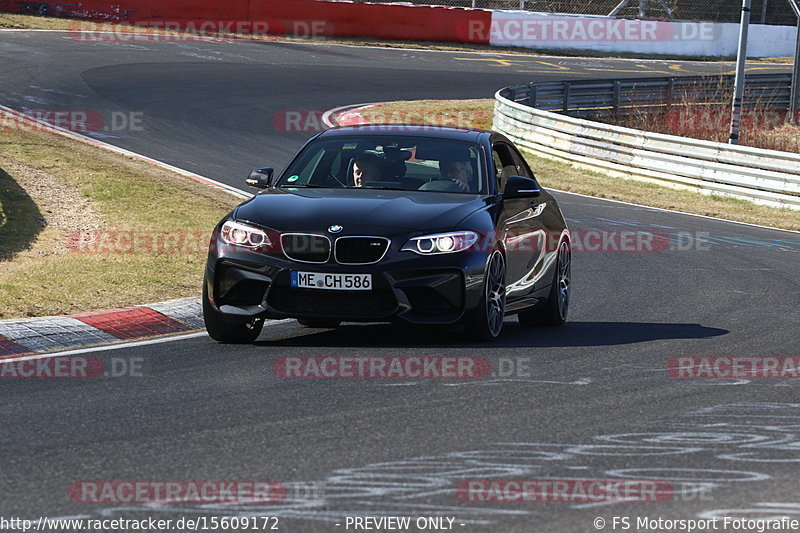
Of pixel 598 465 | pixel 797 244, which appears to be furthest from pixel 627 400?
pixel 797 244

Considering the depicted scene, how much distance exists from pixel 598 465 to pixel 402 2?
1709 inches

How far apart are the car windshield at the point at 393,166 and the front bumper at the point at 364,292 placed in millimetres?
1158

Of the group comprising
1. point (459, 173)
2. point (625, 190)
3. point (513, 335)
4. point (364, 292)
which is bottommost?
point (625, 190)

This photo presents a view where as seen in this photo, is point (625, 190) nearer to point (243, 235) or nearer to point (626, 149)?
point (626, 149)

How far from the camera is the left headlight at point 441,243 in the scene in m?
9.17

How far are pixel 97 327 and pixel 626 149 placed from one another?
17753 millimetres

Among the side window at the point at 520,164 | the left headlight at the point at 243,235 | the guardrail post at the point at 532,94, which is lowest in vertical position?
the guardrail post at the point at 532,94

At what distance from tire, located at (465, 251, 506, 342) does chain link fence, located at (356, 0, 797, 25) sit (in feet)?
127

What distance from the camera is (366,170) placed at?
10375 mm

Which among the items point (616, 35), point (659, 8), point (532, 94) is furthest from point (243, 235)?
point (659, 8)
